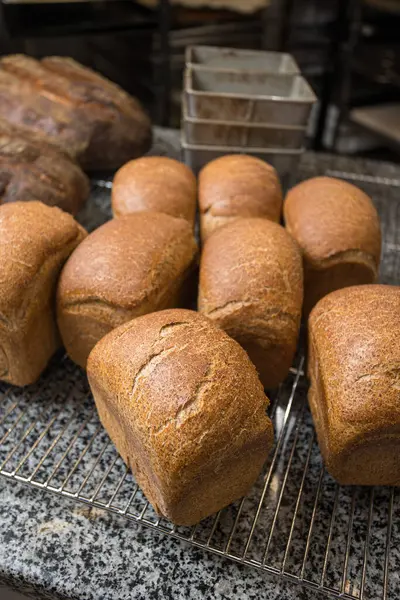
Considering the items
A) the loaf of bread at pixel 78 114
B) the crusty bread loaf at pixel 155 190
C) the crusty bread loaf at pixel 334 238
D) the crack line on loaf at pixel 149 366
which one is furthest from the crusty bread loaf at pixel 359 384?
the loaf of bread at pixel 78 114

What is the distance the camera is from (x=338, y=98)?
2.69 meters

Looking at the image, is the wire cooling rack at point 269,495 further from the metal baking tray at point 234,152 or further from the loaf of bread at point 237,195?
the metal baking tray at point 234,152

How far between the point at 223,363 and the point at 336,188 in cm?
65

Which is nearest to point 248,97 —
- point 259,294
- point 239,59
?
point 239,59

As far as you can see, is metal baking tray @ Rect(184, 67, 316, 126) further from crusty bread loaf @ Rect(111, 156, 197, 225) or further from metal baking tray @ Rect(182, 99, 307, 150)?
crusty bread loaf @ Rect(111, 156, 197, 225)

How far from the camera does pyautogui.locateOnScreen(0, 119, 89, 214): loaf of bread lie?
4.41 feet

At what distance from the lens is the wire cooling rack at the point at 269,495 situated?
0.82 metres

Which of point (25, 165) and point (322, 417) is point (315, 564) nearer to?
point (322, 417)

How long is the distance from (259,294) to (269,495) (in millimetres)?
363

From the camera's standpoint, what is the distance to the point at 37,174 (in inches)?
54.9

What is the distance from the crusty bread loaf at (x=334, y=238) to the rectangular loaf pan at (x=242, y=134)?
1.32ft

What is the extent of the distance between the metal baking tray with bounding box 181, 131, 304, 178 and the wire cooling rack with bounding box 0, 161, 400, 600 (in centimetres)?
78

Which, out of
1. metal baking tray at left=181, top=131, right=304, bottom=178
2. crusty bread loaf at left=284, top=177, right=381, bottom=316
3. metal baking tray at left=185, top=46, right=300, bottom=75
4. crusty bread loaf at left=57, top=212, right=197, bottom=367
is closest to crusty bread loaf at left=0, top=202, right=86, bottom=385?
crusty bread loaf at left=57, top=212, right=197, bottom=367

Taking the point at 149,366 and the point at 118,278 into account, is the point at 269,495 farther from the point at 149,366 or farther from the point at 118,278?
the point at 118,278
